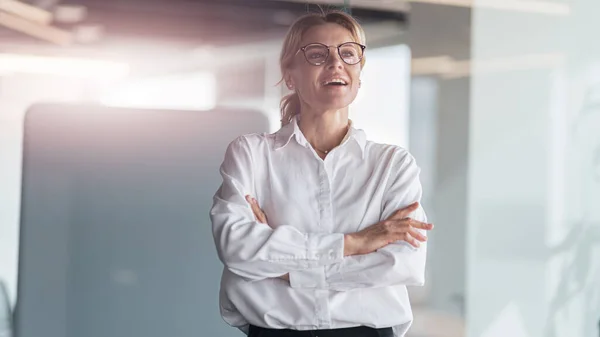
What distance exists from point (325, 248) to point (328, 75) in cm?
42

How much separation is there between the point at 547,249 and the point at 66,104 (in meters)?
2.53

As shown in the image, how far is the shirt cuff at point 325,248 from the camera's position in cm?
188

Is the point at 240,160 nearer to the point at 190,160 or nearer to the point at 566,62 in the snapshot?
the point at 190,160

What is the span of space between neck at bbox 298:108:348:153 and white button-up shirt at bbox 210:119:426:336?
31 millimetres

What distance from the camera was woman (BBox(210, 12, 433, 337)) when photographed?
1882 millimetres

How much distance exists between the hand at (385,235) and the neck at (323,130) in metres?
0.25

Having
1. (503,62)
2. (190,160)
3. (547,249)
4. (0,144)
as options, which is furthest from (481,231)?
(0,144)

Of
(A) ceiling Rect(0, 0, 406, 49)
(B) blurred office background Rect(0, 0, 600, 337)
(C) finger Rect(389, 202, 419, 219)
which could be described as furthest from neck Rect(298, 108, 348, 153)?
(B) blurred office background Rect(0, 0, 600, 337)

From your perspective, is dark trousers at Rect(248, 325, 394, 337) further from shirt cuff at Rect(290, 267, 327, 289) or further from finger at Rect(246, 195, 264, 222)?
finger at Rect(246, 195, 264, 222)

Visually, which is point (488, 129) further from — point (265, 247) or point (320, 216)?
point (265, 247)

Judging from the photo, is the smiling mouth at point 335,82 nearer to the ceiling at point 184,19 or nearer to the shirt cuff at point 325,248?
the shirt cuff at point 325,248

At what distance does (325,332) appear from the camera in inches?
74.0

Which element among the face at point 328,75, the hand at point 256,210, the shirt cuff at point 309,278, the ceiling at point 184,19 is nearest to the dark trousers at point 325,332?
the shirt cuff at point 309,278

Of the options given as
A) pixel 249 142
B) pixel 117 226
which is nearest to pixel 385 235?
pixel 249 142
